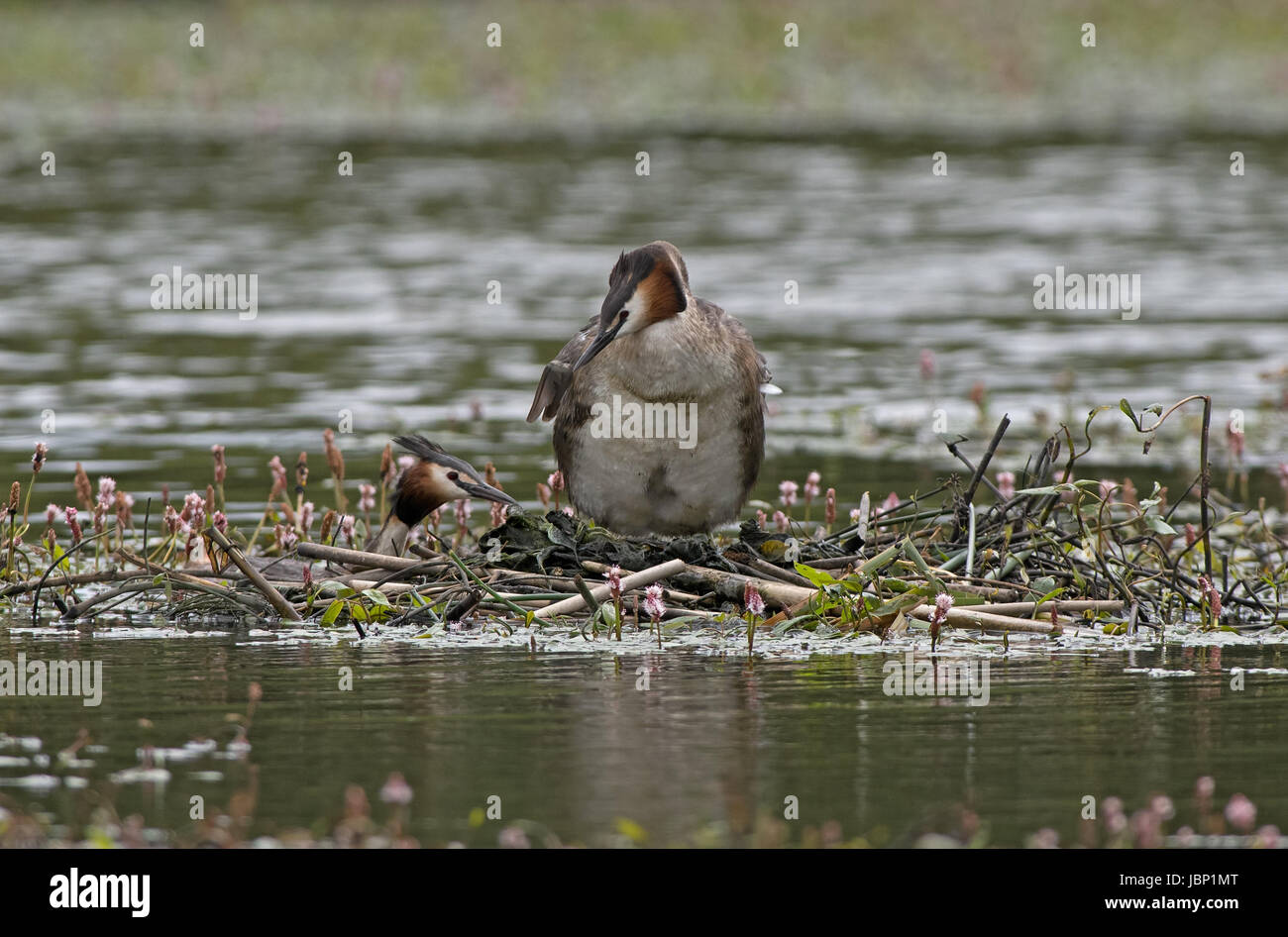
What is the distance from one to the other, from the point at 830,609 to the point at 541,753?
7.57ft

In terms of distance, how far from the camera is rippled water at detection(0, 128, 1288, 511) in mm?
15180

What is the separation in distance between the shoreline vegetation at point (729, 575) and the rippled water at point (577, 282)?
260 cm

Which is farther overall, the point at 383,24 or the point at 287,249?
the point at 383,24

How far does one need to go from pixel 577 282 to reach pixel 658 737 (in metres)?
15.1

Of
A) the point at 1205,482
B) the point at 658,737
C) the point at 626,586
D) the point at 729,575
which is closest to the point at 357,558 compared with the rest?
the point at 626,586

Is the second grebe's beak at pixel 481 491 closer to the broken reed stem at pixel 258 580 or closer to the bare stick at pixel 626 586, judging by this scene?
the bare stick at pixel 626 586

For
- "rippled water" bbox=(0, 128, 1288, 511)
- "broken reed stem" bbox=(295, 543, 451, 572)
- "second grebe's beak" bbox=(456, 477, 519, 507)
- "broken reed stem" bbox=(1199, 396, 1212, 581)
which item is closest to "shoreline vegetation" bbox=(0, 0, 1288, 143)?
"rippled water" bbox=(0, 128, 1288, 511)

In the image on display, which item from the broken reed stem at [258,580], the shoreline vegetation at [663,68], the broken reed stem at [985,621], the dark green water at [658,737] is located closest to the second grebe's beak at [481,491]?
the broken reed stem at [258,580]

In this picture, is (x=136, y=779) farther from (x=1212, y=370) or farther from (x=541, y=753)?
(x=1212, y=370)

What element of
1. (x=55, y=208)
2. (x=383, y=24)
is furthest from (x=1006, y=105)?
(x=55, y=208)

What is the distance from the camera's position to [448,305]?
20.9m
